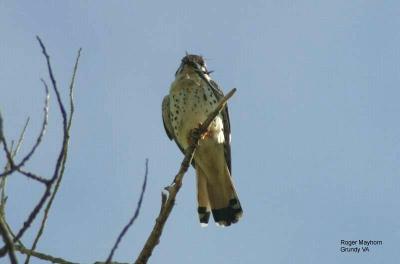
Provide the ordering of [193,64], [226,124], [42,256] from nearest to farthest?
[42,256], [226,124], [193,64]

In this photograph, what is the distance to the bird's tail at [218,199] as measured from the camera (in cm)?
716

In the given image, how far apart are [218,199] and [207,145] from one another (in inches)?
22.1

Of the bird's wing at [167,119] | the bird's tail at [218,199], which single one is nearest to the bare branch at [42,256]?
the bird's tail at [218,199]

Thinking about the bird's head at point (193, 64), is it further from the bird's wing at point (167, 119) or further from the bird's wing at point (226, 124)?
the bird's wing at point (167, 119)

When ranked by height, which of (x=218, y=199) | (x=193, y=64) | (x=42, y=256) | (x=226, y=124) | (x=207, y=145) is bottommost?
(x=42, y=256)

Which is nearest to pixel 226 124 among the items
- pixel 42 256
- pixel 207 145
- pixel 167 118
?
pixel 207 145

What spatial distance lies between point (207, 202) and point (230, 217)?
0.29m

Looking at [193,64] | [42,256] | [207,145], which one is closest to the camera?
[42,256]

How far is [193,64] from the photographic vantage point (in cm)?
784

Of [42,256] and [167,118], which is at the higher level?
[167,118]

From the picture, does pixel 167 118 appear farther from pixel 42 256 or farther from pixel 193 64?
pixel 42 256

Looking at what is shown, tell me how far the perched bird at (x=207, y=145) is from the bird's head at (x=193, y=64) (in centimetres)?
23

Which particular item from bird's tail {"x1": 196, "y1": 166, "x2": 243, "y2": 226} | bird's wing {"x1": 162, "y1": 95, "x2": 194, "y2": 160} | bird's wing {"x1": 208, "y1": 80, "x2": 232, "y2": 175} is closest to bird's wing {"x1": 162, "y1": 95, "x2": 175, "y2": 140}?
bird's wing {"x1": 162, "y1": 95, "x2": 194, "y2": 160}

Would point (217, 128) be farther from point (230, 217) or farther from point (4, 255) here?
point (4, 255)
